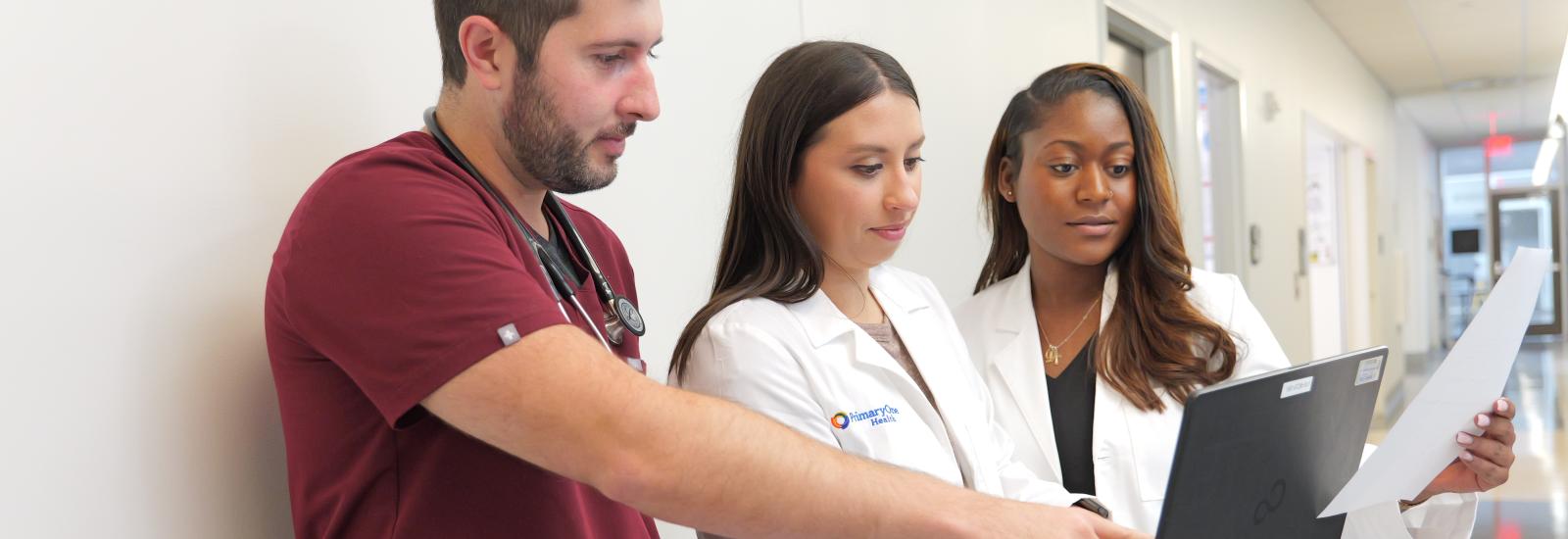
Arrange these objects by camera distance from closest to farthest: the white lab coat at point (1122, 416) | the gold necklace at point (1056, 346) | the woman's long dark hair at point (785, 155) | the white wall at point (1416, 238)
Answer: the woman's long dark hair at point (785, 155) → the white lab coat at point (1122, 416) → the gold necklace at point (1056, 346) → the white wall at point (1416, 238)

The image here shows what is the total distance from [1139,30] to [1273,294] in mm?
2487

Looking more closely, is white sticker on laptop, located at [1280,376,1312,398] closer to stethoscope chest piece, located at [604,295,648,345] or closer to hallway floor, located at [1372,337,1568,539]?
stethoscope chest piece, located at [604,295,648,345]

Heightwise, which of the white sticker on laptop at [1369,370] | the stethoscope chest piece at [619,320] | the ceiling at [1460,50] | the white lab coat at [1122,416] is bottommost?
the white lab coat at [1122,416]

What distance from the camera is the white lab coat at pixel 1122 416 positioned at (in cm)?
172

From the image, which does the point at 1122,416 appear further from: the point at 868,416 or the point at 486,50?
the point at 486,50

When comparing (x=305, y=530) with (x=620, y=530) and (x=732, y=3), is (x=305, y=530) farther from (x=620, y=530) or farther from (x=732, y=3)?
(x=732, y=3)

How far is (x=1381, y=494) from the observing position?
1305mm

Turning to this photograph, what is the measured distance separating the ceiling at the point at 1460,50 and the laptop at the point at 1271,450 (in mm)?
7247

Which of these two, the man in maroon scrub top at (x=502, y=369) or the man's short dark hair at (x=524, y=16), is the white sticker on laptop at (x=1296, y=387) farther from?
the man's short dark hair at (x=524, y=16)

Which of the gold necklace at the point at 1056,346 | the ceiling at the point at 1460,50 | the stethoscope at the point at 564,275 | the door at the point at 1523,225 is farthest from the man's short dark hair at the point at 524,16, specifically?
the door at the point at 1523,225

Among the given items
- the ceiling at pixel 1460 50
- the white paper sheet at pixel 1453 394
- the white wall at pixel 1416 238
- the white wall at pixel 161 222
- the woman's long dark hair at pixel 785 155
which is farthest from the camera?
the white wall at pixel 1416 238

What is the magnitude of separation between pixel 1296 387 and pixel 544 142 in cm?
76

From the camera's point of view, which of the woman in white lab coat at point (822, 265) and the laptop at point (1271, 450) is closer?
the laptop at point (1271, 450)

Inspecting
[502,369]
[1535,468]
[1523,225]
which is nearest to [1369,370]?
[502,369]
